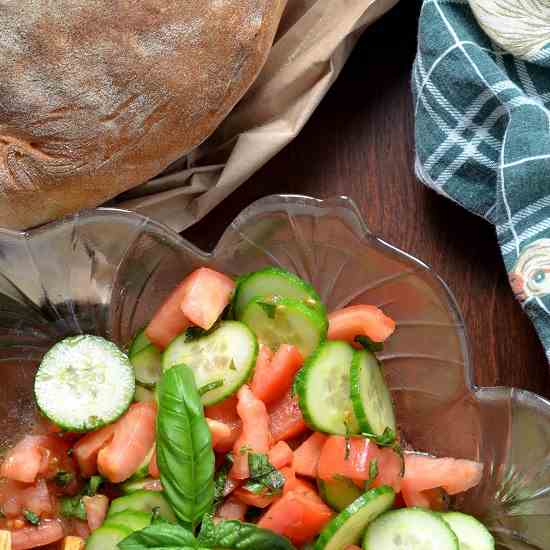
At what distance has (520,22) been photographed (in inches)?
76.7

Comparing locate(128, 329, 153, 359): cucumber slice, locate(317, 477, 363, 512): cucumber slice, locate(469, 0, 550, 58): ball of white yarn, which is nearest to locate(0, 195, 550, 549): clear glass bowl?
locate(128, 329, 153, 359): cucumber slice

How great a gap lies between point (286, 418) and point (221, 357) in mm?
178

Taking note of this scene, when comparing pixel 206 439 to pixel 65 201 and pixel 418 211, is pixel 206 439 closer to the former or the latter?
pixel 65 201

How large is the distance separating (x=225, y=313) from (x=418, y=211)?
0.55 meters

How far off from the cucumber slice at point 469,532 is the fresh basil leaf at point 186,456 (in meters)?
0.48

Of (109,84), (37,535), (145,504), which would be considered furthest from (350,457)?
(109,84)

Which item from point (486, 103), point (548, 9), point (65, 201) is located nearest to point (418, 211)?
point (486, 103)

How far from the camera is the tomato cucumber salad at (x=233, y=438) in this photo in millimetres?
1696

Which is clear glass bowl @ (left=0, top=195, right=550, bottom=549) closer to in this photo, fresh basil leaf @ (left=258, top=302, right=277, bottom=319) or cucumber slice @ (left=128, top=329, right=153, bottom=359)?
cucumber slice @ (left=128, top=329, right=153, bottom=359)

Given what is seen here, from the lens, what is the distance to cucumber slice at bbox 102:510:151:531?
5.59 ft

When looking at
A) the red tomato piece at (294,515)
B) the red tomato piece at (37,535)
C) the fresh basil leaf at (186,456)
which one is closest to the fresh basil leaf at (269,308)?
the fresh basil leaf at (186,456)

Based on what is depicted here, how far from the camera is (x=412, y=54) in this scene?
2.23 m

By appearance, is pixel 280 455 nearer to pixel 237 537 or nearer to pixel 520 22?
pixel 237 537

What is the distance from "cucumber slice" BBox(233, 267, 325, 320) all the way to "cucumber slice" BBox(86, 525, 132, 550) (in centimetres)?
49
